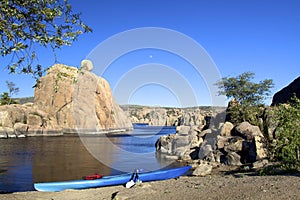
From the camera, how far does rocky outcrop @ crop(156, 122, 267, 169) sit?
25.5m

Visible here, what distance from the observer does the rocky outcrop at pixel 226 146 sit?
25.5m

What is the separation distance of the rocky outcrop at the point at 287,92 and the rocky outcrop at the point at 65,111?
133ft

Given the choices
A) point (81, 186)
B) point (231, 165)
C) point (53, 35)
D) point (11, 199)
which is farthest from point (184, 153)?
point (53, 35)

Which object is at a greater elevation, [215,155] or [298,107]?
[298,107]

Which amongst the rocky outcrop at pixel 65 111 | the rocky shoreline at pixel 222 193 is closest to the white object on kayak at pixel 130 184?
the rocky shoreline at pixel 222 193

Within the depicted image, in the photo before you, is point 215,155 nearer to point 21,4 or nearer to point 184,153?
point 184,153

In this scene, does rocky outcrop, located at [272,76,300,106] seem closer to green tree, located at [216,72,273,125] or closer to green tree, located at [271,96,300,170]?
green tree, located at [216,72,273,125]

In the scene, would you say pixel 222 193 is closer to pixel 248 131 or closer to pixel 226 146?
pixel 226 146

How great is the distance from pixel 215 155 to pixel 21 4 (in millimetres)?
23613

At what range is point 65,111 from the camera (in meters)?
88.5

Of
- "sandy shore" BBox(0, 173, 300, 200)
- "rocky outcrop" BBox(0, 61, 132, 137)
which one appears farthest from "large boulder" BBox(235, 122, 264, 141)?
"rocky outcrop" BBox(0, 61, 132, 137)

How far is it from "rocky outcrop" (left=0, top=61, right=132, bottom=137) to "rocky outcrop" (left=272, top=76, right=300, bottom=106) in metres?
40.6

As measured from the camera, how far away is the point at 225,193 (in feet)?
36.3

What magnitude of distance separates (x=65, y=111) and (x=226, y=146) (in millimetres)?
68486
